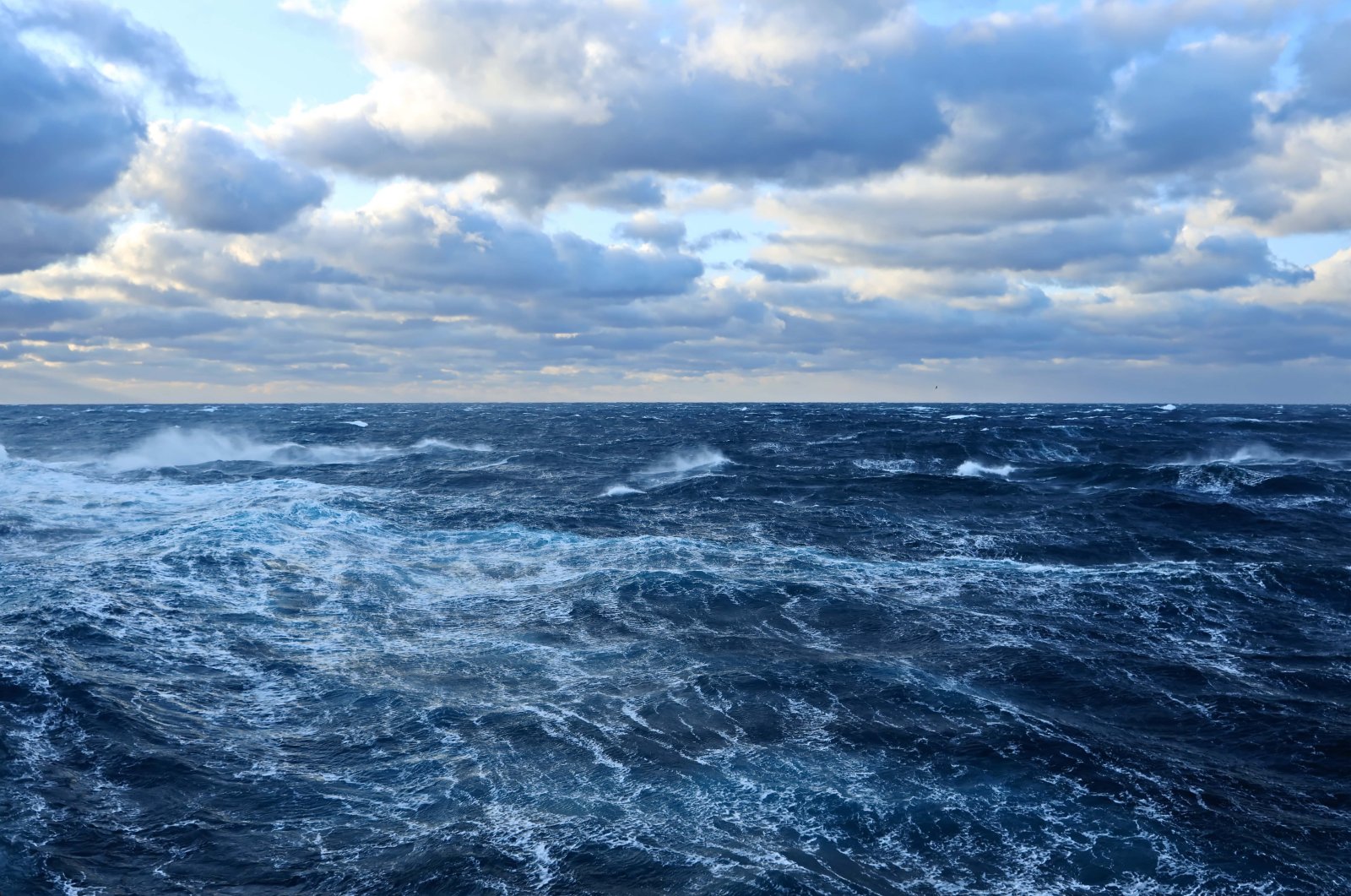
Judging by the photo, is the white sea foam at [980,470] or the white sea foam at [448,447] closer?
the white sea foam at [980,470]

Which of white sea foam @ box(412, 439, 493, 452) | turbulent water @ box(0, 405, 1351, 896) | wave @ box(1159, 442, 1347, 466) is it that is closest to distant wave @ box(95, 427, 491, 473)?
white sea foam @ box(412, 439, 493, 452)

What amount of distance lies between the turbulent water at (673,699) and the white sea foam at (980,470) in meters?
13.5

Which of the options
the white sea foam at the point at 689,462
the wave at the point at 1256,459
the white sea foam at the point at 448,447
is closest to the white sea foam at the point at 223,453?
the white sea foam at the point at 448,447

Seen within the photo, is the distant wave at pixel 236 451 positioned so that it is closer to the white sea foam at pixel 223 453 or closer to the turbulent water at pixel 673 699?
the white sea foam at pixel 223 453

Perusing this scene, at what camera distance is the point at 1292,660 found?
2067 cm

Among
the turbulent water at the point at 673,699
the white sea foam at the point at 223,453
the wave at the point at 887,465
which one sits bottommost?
the turbulent water at the point at 673,699

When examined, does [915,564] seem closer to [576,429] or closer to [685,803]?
[685,803]

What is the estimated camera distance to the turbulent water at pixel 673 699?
12234 mm

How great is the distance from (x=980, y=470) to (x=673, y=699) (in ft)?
143

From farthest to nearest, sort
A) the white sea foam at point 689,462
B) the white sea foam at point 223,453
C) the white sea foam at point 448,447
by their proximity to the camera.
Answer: the white sea foam at point 448,447 < the white sea foam at point 223,453 < the white sea foam at point 689,462

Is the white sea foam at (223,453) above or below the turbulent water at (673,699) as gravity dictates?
above

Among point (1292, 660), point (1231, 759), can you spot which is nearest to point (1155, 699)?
point (1231, 759)

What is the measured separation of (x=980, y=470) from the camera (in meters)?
56.8

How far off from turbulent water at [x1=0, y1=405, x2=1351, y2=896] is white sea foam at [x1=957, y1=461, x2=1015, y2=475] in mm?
13522
